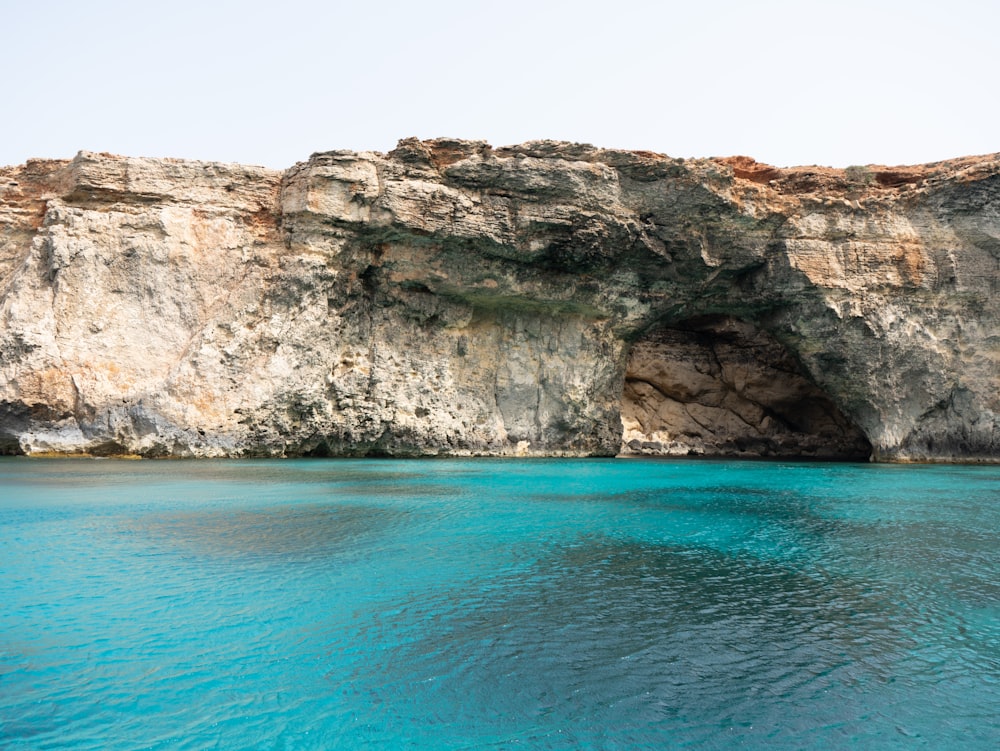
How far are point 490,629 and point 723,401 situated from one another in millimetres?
33966

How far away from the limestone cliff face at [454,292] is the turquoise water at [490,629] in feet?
44.3

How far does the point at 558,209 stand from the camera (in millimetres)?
25844

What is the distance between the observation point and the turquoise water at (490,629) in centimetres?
366

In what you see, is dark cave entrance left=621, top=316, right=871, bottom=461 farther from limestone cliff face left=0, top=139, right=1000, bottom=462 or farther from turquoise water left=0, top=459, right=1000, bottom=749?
turquoise water left=0, top=459, right=1000, bottom=749

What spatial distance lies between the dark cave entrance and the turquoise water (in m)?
24.9

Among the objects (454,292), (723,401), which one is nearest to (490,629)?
(454,292)

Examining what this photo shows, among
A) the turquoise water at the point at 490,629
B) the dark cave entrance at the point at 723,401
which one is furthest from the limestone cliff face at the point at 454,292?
the turquoise water at the point at 490,629

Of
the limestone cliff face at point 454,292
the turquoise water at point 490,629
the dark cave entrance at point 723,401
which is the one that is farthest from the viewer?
the dark cave entrance at point 723,401

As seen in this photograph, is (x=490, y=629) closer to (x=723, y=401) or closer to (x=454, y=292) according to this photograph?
(x=454, y=292)

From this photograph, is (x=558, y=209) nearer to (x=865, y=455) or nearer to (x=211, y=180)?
(x=211, y=180)

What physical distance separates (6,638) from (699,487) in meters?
13.5

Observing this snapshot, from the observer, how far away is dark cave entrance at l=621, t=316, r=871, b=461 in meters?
35.0

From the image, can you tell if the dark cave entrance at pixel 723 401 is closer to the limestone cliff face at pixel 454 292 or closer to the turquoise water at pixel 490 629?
the limestone cliff face at pixel 454 292

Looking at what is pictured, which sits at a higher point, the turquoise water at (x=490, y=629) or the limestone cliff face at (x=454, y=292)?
the limestone cliff face at (x=454, y=292)
